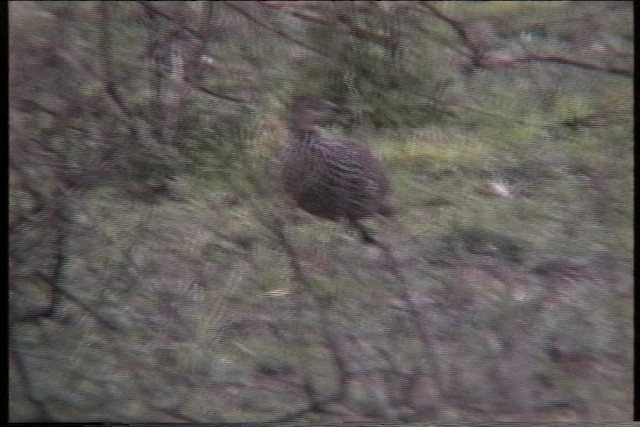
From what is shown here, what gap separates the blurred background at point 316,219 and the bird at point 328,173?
0.08ft

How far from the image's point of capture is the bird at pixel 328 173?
1.49 meters

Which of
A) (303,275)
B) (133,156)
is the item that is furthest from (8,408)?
(303,275)

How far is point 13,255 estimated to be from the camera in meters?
1.52

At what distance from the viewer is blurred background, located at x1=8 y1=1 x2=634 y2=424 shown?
4.82ft

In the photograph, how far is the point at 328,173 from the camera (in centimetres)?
149

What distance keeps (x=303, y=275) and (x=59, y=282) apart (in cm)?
58

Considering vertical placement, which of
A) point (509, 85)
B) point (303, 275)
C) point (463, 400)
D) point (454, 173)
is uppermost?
Result: point (509, 85)

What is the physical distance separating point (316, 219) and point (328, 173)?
11cm

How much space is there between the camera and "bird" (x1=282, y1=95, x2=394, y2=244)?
1.49 meters

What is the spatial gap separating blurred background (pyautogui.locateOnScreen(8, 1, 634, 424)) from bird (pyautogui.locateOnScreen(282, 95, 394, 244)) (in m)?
0.03

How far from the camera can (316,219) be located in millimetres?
Result: 1496

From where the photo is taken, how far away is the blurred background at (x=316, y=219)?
1470 millimetres

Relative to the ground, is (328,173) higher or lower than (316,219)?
Answer: higher

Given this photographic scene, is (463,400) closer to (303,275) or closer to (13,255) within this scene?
(303,275)
